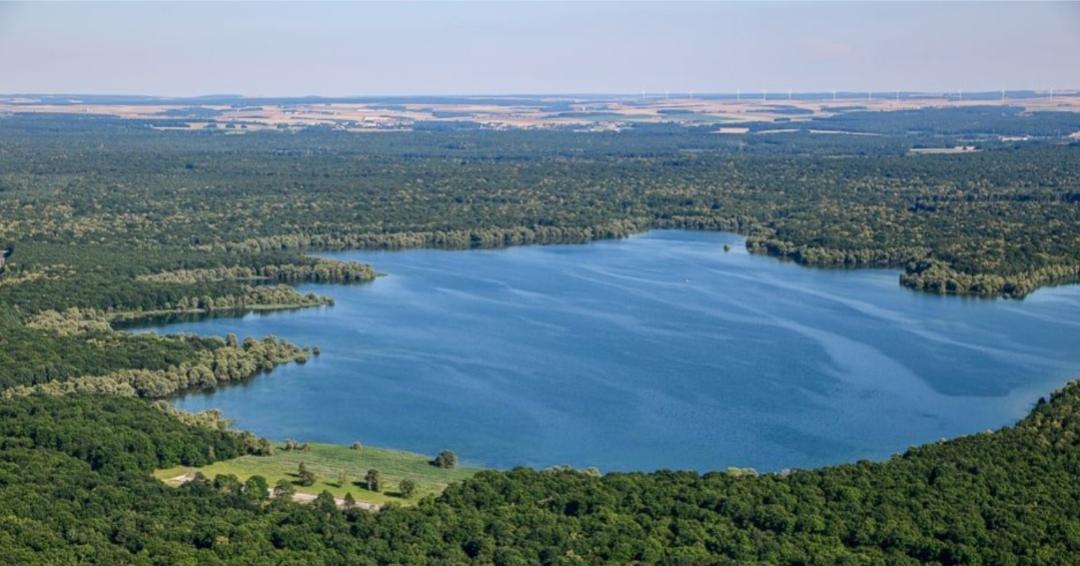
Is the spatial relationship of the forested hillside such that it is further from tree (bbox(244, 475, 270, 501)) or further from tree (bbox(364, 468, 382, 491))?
tree (bbox(364, 468, 382, 491))

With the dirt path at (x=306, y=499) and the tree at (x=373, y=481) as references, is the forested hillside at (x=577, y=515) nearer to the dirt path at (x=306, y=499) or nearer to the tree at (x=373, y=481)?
the dirt path at (x=306, y=499)

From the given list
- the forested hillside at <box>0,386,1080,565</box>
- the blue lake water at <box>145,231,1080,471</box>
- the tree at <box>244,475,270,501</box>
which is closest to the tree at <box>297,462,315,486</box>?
the tree at <box>244,475,270,501</box>

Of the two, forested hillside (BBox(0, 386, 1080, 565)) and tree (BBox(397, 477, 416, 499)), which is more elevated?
forested hillside (BBox(0, 386, 1080, 565))

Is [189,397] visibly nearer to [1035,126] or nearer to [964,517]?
[964,517]

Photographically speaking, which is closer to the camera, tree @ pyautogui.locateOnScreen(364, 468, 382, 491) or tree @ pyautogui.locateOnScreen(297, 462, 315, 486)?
tree @ pyautogui.locateOnScreen(297, 462, 315, 486)

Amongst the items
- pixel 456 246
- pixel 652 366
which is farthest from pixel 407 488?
pixel 456 246

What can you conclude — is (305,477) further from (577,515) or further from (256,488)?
(577,515)

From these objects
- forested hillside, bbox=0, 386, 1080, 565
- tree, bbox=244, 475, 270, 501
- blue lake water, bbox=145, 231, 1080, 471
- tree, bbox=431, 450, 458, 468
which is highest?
forested hillside, bbox=0, 386, 1080, 565
